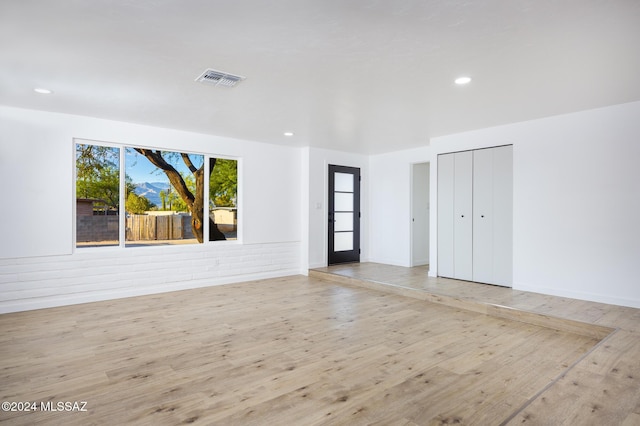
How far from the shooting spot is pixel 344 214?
7.72 m

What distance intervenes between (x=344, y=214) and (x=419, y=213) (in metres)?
1.54

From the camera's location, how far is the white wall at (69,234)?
454cm

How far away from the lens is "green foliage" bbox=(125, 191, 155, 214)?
547cm

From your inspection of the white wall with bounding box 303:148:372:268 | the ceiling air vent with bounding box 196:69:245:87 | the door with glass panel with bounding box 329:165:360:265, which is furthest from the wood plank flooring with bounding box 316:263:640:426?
the ceiling air vent with bounding box 196:69:245:87

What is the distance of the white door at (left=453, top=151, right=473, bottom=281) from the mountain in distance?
15.4ft

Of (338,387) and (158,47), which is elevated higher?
(158,47)

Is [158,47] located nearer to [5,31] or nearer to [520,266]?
[5,31]

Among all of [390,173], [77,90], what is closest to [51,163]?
[77,90]

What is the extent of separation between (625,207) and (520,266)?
1.40 meters

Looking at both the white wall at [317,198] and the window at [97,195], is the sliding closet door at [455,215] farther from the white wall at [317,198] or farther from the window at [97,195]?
the window at [97,195]

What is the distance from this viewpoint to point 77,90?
3.86 metres

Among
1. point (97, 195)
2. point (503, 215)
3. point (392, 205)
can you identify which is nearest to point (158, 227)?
point (97, 195)

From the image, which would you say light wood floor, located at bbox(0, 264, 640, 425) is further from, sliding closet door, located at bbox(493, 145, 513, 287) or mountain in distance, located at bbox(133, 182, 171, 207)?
mountain in distance, located at bbox(133, 182, 171, 207)

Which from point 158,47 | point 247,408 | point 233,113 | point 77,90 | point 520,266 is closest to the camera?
point 247,408
